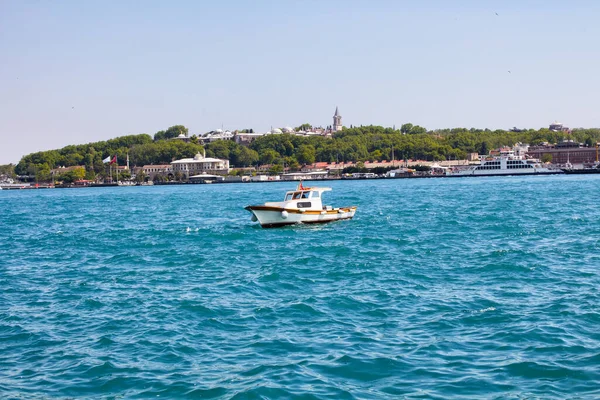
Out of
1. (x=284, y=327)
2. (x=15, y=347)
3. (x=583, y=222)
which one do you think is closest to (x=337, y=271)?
(x=284, y=327)

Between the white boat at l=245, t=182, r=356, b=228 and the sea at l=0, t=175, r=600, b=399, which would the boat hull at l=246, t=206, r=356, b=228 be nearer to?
the white boat at l=245, t=182, r=356, b=228

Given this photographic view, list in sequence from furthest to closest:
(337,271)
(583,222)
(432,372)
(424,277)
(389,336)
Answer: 1. (583,222)
2. (337,271)
3. (424,277)
4. (389,336)
5. (432,372)

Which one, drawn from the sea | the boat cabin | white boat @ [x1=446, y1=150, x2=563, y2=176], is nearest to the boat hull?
the boat cabin

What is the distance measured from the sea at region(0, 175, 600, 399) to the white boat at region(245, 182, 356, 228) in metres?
7.49

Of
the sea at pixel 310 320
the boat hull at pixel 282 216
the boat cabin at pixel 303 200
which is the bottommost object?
the sea at pixel 310 320

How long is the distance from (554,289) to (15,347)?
13.8 metres

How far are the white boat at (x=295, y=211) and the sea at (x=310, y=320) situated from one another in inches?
295

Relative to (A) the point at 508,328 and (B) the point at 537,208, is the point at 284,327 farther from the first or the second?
(B) the point at 537,208

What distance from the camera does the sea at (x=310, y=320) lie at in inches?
527

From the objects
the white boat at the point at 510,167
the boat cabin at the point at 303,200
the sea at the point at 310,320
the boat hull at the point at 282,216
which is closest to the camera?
the sea at the point at 310,320

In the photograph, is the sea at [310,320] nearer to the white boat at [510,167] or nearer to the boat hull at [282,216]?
the boat hull at [282,216]

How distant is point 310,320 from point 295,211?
24.9m

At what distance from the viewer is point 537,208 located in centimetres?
5334

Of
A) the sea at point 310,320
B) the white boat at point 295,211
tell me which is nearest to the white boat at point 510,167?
the white boat at point 295,211
